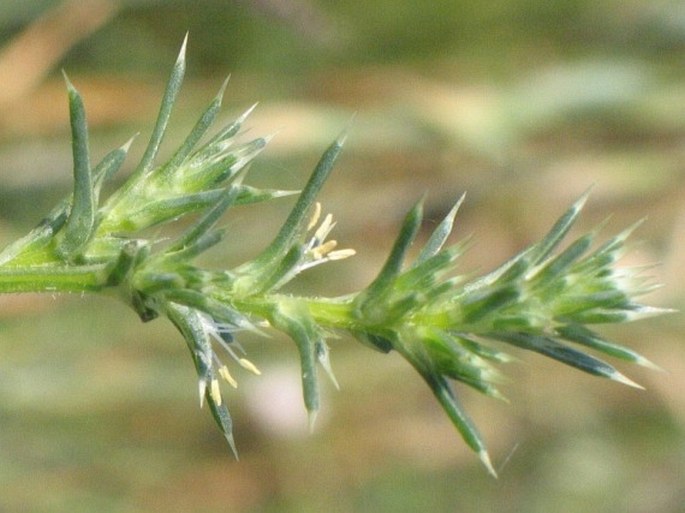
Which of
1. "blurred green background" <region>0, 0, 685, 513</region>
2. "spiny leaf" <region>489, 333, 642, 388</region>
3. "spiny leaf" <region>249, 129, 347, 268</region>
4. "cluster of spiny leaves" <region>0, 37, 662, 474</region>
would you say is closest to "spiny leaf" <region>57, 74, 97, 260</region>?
"cluster of spiny leaves" <region>0, 37, 662, 474</region>

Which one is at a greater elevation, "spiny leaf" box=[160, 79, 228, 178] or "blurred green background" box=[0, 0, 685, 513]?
"spiny leaf" box=[160, 79, 228, 178]

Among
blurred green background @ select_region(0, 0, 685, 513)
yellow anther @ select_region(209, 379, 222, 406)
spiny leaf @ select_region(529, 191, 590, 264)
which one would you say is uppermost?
spiny leaf @ select_region(529, 191, 590, 264)

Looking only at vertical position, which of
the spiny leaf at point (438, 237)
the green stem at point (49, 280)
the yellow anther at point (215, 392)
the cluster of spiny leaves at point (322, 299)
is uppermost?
the spiny leaf at point (438, 237)

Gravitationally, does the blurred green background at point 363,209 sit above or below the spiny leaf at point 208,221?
below

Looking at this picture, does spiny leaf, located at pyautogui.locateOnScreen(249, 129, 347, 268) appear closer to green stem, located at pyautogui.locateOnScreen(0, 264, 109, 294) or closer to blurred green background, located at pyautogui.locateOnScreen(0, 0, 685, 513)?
green stem, located at pyautogui.locateOnScreen(0, 264, 109, 294)

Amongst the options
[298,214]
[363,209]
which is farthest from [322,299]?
[363,209]

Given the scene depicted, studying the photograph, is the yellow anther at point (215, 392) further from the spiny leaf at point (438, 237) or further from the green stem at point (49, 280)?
the spiny leaf at point (438, 237)

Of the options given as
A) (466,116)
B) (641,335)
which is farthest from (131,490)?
(641,335)

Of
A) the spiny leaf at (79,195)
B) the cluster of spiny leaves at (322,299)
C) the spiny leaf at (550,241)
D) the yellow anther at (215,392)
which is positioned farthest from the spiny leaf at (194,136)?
the spiny leaf at (550,241)
